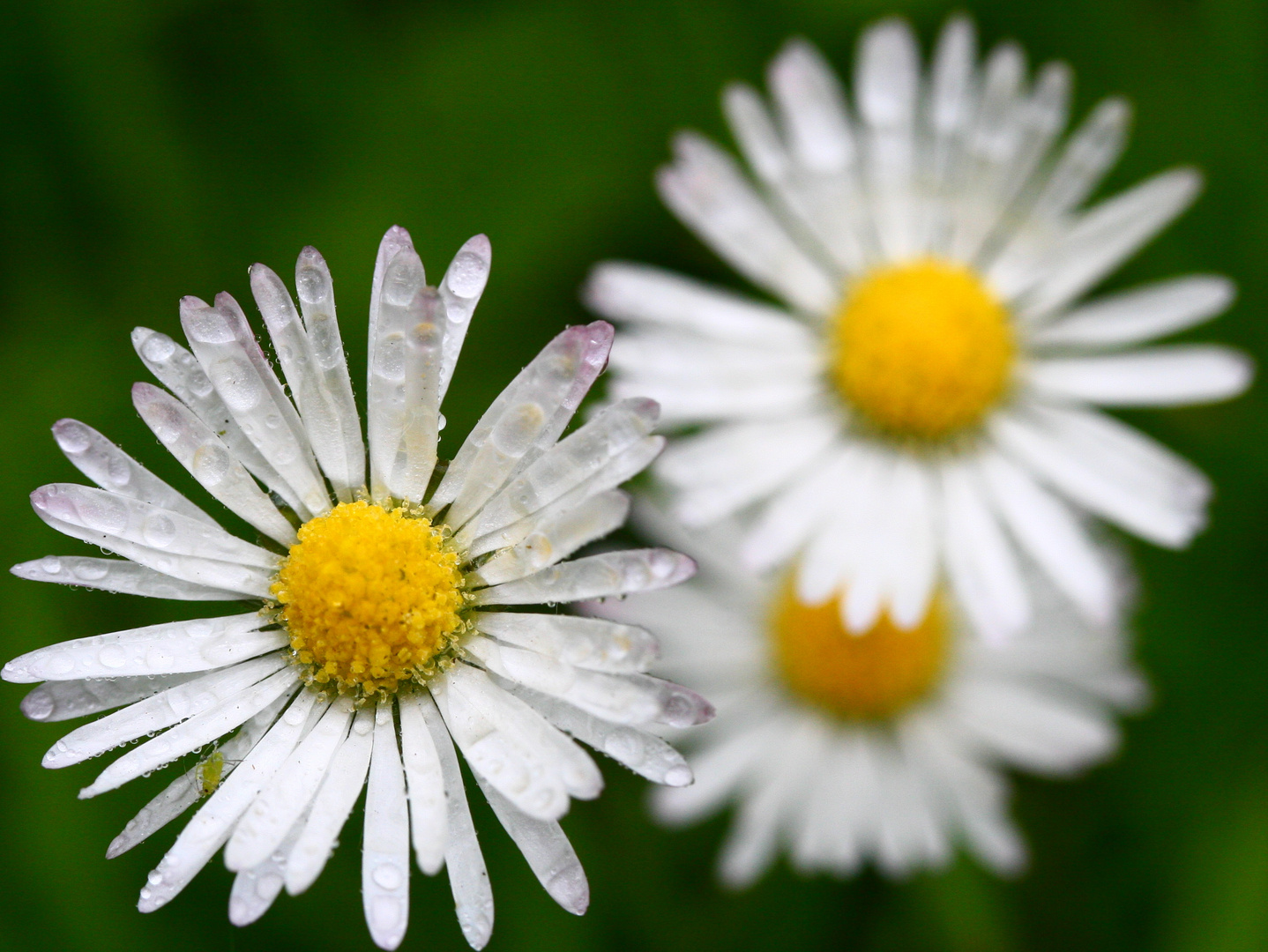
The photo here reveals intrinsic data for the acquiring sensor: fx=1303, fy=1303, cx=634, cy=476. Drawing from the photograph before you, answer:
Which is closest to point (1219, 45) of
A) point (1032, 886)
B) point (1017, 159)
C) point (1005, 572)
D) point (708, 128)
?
point (1017, 159)

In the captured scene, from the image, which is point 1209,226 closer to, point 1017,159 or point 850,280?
point 1017,159

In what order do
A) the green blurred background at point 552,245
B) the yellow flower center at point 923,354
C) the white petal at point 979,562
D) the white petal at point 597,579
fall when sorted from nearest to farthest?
the white petal at point 597,579 < the white petal at point 979,562 < the yellow flower center at point 923,354 < the green blurred background at point 552,245

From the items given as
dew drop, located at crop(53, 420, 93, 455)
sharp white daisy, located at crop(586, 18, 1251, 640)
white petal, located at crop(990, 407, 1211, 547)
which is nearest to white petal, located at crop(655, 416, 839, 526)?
sharp white daisy, located at crop(586, 18, 1251, 640)

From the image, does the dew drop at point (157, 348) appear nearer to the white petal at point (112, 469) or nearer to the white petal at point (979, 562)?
the white petal at point (112, 469)

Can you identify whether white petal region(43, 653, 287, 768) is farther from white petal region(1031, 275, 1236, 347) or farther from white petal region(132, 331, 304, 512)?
white petal region(1031, 275, 1236, 347)

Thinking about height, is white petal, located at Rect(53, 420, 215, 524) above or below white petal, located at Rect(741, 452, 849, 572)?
above

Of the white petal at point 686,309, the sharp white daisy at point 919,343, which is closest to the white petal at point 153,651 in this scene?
the sharp white daisy at point 919,343
